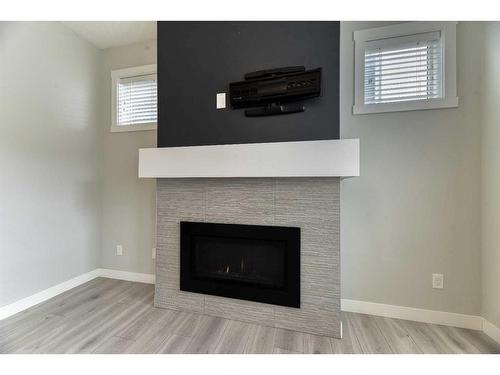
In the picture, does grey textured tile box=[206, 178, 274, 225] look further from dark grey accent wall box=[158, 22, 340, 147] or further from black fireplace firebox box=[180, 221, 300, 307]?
dark grey accent wall box=[158, 22, 340, 147]

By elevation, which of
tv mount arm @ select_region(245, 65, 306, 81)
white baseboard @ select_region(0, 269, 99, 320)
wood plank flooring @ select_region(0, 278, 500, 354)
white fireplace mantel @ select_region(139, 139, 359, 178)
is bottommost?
wood plank flooring @ select_region(0, 278, 500, 354)

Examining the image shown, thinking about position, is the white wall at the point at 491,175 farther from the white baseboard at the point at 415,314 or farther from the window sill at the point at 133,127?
the window sill at the point at 133,127

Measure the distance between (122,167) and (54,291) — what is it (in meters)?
1.47

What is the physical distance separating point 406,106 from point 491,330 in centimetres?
184

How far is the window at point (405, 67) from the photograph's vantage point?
6.13 feet

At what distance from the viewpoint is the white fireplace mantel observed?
159 cm

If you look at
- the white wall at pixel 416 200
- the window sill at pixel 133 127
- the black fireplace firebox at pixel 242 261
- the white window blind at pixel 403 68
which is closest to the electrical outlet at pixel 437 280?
the white wall at pixel 416 200

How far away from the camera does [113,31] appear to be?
2559 millimetres

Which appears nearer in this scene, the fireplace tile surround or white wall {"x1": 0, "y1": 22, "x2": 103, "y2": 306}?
the fireplace tile surround

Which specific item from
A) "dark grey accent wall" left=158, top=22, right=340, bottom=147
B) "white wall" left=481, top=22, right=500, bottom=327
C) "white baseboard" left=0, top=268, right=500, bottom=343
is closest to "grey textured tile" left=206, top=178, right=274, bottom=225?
"dark grey accent wall" left=158, top=22, right=340, bottom=147

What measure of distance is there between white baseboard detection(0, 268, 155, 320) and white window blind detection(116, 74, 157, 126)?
6.08 ft

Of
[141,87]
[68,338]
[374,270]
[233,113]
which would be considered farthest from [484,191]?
[141,87]

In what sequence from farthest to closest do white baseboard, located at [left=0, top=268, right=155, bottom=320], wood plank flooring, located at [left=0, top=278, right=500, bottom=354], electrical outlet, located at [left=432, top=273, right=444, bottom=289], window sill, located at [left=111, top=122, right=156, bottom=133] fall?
window sill, located at [left=111, top=122, right=156, bottom=133] < white baseboard, located at [left=0, top=268, right=155, bottom=320] < electrical outlet, located at [left=432, top=273, right=444, bottom=289] < wood plank flooring, located at [left=0, top=278, right=500, bottom=354]

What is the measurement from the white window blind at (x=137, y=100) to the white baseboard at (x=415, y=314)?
291cm
